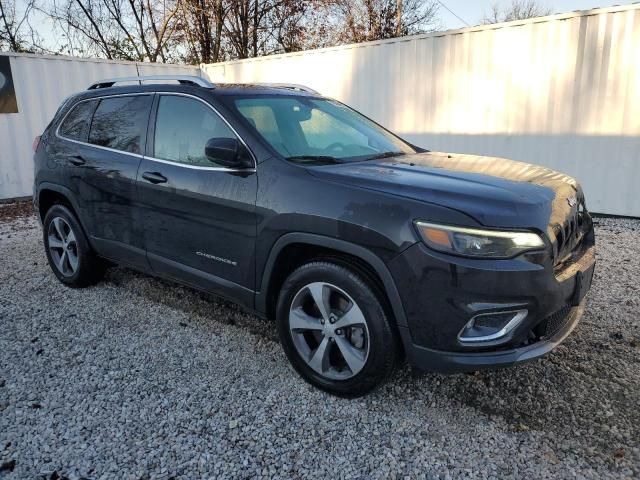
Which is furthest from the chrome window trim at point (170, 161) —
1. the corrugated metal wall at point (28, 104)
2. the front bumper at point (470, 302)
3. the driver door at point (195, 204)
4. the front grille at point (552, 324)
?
the corrugated metal wall at point (28, 104)

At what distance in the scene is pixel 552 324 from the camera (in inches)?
99.3

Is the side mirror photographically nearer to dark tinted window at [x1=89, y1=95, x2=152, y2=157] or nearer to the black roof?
the black roof

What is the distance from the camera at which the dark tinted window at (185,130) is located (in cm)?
326

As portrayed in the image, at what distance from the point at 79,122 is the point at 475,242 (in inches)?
144

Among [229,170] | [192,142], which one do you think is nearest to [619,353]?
[229,170]

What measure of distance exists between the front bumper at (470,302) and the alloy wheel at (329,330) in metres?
0.29

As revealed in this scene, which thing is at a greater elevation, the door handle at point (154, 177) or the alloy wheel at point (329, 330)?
the door handle at point (154, 177)

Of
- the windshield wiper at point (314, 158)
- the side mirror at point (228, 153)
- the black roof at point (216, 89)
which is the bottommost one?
the windshield wiper at point (314, 158)

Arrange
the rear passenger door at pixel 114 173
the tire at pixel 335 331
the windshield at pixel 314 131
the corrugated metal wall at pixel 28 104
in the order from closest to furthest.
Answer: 1. the tire at pixel 335 331
2. the windshield at pixel 314 131
3. the rear passenger door at pixel 114 173
4. the corrugated metal wall at pixel 28 104

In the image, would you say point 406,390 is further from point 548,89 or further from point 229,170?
point 548,89

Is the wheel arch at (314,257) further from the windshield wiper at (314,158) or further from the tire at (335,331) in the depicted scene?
the windshield wiper at (314,158)

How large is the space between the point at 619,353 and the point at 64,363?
370cm

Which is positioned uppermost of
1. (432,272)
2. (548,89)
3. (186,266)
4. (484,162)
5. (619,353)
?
(548,89)

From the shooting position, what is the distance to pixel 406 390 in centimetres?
292
